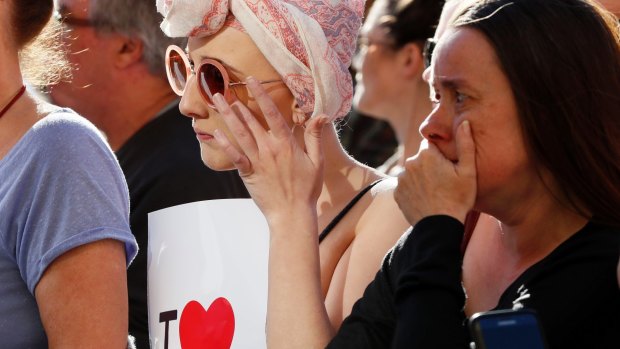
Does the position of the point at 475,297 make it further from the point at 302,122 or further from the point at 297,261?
the point at 302,122

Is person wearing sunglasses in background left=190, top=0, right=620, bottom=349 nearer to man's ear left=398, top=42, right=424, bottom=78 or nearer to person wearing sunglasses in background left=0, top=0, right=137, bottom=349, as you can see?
person wearing sunglasses in background left=0, top=0, right=137, bottom=349

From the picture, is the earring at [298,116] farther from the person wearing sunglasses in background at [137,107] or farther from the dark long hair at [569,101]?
the person wearing sunglasses in background at [137,107]

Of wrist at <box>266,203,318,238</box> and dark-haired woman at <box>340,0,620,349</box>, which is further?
wrist at <box>266,203,318,238</box>

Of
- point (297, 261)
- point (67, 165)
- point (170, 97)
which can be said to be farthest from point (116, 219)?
point (170, 97)

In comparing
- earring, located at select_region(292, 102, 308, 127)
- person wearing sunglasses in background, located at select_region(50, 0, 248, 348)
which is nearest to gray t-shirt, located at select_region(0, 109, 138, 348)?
earring, located at select_region(292, 102, 308, 127)

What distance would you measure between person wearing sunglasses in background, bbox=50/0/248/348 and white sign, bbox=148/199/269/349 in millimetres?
582

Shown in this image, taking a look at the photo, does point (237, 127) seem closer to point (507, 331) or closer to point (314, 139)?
point (314, 139)

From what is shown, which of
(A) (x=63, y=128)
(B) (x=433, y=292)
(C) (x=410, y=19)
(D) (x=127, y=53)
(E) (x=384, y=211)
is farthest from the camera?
(C) (x=410, y=19)

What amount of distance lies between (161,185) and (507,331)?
2.21m

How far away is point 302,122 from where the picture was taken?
9.28ft

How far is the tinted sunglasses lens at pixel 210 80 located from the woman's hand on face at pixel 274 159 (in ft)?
0.28

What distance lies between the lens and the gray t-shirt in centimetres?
246

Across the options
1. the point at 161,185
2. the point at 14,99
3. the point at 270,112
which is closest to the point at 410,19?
the point at 161,185

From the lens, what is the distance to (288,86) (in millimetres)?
2758
